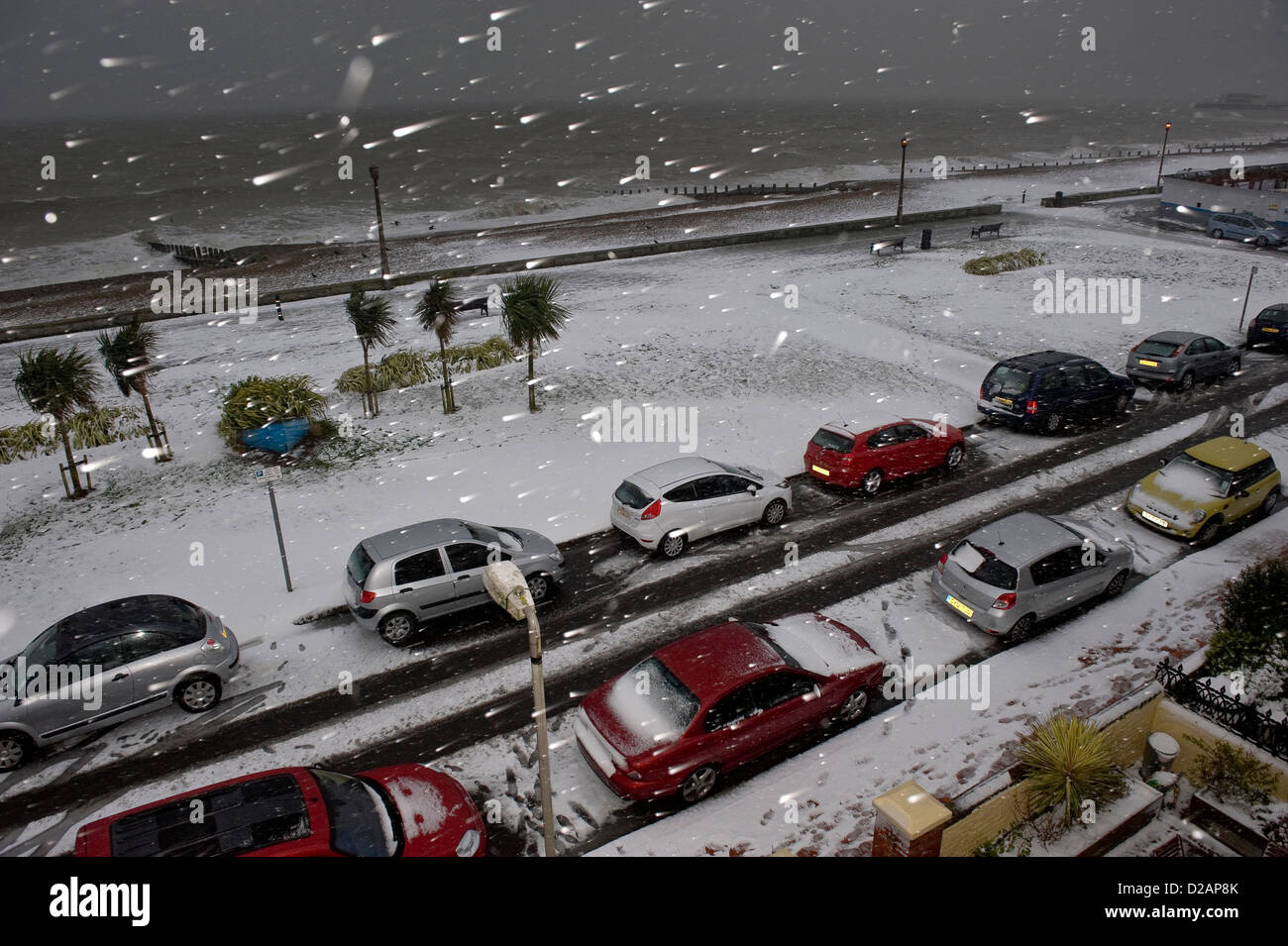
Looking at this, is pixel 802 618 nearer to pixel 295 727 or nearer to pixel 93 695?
pixel 295 727

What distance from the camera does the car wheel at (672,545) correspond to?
14125 mm

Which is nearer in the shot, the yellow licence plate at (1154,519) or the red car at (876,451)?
the yellow licence plate at (1154,519)

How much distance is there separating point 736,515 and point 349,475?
8.39 meters

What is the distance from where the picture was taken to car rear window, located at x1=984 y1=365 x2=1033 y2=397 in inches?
742

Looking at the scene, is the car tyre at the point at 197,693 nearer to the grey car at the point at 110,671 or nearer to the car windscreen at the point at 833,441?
the grey car at the point at 110,671

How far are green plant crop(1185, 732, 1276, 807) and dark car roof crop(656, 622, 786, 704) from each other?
438 centimetres

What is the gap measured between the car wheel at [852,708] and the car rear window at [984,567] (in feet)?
9.55

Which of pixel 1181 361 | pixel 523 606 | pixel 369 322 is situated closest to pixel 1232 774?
pixel 523 606

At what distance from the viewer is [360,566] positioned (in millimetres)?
11930

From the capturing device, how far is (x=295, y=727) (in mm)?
10195

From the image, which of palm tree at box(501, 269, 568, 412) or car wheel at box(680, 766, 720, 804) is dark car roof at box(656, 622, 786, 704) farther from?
palm tree at box(501, 269, 568, 412)

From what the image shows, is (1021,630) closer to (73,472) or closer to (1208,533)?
(1208,533)

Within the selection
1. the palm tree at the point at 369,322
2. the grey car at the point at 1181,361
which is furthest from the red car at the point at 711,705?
the grey car at the point at 1181,361
